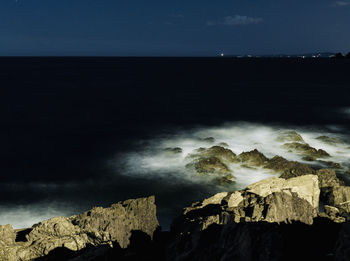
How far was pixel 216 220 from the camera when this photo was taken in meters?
9.36

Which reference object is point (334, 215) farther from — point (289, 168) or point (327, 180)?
point (289, 168)

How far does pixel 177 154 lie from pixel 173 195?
7.40 metres

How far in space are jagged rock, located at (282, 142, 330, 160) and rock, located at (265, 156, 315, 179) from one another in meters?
4.18

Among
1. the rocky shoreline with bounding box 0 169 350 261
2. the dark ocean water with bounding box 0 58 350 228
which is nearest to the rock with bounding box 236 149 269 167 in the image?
the dark ocean water with bounding box 0 58 350 228

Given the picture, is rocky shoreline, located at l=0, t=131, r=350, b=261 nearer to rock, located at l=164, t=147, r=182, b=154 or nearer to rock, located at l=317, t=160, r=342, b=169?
rock, located at l=317, t=160, r=342, b=169

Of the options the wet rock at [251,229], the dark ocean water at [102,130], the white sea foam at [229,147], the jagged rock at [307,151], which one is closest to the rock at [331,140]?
the white sea foam at [229,147]

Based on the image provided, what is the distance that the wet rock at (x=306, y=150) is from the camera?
24.8 meters

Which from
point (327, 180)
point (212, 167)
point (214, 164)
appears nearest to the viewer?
point (327, 180)

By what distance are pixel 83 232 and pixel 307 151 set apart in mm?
20563

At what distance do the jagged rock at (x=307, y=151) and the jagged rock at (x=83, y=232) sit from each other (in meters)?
16.7

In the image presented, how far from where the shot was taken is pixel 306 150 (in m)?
25.6

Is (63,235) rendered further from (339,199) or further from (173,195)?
(339,199)

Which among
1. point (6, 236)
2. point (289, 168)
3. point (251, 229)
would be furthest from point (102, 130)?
point (251, 229)

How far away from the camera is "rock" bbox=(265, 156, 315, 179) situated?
18.6 m
